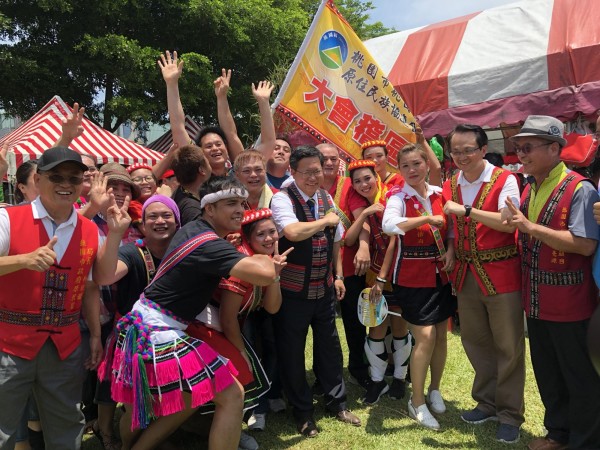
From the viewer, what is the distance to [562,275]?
9.63 ft

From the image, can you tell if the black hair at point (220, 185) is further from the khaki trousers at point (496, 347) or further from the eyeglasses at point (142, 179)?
the khaki trousers at point (496, 347)

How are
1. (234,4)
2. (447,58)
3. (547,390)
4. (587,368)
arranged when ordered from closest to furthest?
1. (587,368)
2. (547,390)
3. (447,58)
4. (234,4)

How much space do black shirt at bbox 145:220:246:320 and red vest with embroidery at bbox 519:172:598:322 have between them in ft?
5.85

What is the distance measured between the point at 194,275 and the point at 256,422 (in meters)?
1.44

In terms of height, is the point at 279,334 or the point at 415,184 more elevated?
the point at 415,184

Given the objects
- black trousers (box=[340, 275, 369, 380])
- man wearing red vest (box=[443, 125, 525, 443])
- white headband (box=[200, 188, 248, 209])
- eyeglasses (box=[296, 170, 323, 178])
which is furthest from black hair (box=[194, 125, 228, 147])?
man wearing red vest (box=[443, 125, 525, 443])

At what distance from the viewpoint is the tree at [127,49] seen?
12320 millimetres

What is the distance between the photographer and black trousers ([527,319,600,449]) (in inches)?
115

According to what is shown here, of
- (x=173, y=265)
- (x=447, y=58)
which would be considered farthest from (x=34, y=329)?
(x=447, y=58)

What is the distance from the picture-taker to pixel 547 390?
3.14 metres

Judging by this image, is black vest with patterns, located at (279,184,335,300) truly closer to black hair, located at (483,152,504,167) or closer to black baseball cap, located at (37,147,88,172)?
black baseball cap, located at (37,147,88,172)

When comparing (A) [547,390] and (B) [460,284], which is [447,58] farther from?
(A) [547,390]

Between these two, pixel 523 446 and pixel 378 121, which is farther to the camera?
pixel 378 121

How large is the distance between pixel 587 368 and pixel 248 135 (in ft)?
41.2
